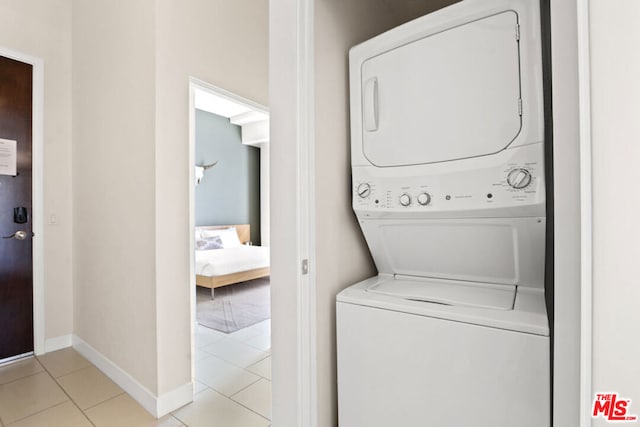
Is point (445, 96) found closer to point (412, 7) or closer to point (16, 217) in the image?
point (412, 7)

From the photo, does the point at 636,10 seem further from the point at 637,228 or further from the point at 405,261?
the point at 405,261

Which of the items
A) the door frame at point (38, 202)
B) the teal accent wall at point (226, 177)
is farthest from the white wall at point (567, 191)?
the teal accent wall at point (226, 177)

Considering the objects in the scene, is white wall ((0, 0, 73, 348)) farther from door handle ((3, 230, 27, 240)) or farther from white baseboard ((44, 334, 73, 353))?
door handle ((3, 230, 27, 240))

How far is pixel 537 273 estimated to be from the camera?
107 cm

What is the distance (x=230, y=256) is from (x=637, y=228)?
15.0ft

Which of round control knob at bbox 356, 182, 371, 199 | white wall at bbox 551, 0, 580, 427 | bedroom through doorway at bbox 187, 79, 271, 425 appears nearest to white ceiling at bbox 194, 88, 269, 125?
bedroom through doorway at bbox 187, 79, 271, 425

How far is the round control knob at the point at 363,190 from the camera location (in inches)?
49.4

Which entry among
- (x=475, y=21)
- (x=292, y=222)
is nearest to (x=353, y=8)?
(x=475, y=21)

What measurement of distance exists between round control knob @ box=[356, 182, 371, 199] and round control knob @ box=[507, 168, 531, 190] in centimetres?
48

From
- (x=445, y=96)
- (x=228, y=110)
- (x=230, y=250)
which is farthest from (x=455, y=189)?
(x=228, y=110)

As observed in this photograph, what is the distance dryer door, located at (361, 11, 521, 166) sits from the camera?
96 cm

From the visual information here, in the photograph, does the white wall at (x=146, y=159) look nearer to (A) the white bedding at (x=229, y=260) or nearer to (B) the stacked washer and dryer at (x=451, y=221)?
(B) the stacked washer and dryer at (x=451, y=221)

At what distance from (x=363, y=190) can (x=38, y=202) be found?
284 centimetres

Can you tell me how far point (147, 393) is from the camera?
190 cm
